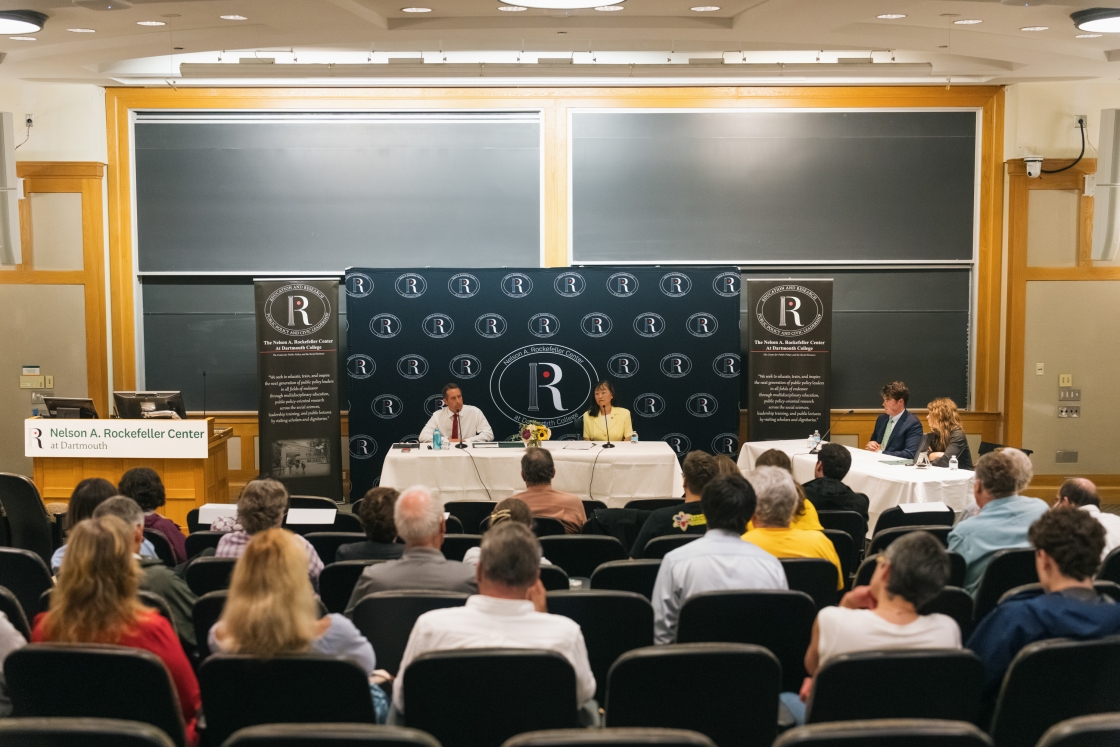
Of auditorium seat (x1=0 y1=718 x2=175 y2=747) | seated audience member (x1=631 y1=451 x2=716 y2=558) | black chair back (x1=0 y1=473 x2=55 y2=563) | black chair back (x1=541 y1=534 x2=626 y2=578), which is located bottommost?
black chair back (x1=0 y1=473 x2=55 y2=563)

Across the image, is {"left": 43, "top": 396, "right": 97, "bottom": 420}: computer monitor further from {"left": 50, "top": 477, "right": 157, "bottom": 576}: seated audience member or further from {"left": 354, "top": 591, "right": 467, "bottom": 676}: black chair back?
{"left": 354, "top": 591, "right": 467, "bottom": 676}: black chair back

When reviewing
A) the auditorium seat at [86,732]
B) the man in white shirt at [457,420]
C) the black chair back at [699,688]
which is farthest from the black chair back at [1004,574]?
the man in white shirt at [457,420]

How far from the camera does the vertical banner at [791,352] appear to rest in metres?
9.02

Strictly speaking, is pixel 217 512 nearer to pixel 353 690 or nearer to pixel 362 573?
pixel 362 573

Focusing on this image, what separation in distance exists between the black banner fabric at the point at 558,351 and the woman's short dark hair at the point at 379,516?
507cm

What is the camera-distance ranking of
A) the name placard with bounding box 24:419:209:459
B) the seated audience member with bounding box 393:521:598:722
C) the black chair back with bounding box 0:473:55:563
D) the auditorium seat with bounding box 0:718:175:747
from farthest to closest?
the name placard with bounding box 24:419:209:459, the black chair back with bounding box 0:473:55:563, the seated audience member with bounding box 393:521:598:722, the auditorium seat with bounding box 0:718:175:747

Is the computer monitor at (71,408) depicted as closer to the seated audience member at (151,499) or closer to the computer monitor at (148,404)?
the computer monitor at (148,404)

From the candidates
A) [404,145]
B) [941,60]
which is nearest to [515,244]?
[404,145]

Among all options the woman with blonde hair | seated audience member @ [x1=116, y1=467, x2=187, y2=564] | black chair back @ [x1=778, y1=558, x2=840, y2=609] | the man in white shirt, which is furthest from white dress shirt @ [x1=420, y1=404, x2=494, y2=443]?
black chair back @ [x1=778, y1=558, x2=840, y2=609]

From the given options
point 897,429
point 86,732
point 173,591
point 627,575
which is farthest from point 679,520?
point 897,429

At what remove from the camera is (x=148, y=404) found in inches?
307

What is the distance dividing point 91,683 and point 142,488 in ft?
7.62

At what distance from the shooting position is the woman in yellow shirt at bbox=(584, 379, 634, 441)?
8344mm

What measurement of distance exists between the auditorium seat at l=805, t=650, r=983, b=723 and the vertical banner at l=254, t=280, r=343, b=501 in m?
7.11
